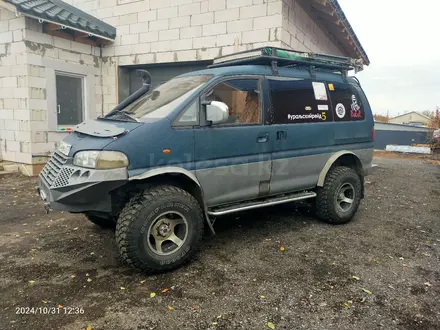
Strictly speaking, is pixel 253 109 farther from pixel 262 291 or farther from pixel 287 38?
pixel 287 38

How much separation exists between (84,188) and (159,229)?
854 mm

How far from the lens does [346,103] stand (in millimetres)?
5180

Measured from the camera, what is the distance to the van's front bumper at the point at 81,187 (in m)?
3.22

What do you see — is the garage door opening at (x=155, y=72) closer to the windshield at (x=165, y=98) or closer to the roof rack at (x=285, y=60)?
the roof rack at (x=285, y=60)

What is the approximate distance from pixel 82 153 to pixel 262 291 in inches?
86.3

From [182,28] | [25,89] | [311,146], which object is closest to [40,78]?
[25,89]

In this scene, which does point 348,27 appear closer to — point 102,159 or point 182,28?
point 182,28

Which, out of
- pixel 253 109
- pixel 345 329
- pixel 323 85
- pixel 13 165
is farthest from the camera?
pixel 13 165

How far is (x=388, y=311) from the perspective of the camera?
9.45ft

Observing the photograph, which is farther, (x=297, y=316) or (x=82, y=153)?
(x=82, y=153)

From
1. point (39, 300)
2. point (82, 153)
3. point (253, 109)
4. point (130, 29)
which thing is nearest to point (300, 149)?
point (253, 109)

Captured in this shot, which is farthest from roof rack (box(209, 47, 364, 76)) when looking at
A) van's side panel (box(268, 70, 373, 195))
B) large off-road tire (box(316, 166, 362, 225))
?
large off-road tire (box(316, 166, 362, 225))

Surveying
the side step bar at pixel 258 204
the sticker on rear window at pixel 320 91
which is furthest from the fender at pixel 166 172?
the sticker on rear window at pixel 320 91

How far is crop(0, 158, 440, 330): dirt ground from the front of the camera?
276 centimetres
